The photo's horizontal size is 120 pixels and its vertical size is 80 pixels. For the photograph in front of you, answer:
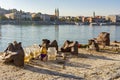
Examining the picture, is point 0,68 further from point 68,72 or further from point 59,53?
point 59,53

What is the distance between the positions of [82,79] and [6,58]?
4.39 m

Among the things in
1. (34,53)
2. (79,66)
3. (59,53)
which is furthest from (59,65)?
(59,53)

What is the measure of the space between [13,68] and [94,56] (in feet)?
22.3

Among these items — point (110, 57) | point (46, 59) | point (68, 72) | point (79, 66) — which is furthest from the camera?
point (110, 57)

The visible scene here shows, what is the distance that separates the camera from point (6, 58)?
1462 centimetres

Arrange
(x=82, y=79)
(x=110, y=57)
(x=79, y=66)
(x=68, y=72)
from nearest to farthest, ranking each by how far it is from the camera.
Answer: (x=82, y=79) → (x=68, y=72) → (x=79, y=66) → (x=110, y=57)

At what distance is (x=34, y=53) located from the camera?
17.6 metres

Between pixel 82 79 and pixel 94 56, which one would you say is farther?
pixel 94 56

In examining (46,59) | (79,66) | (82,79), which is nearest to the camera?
(82,79)

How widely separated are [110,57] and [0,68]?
26.0 ft

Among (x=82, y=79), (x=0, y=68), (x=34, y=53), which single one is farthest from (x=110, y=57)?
(x=0, y=68)

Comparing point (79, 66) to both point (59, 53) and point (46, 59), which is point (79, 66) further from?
point (59, 53)

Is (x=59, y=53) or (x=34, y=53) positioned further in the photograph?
(x=59, y=53)

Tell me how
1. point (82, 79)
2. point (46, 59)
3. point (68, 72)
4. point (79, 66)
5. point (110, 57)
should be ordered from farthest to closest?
point (110, 57)
point (46, 59)
point (79, 66)
point (68, 72)
point (82, 79)
